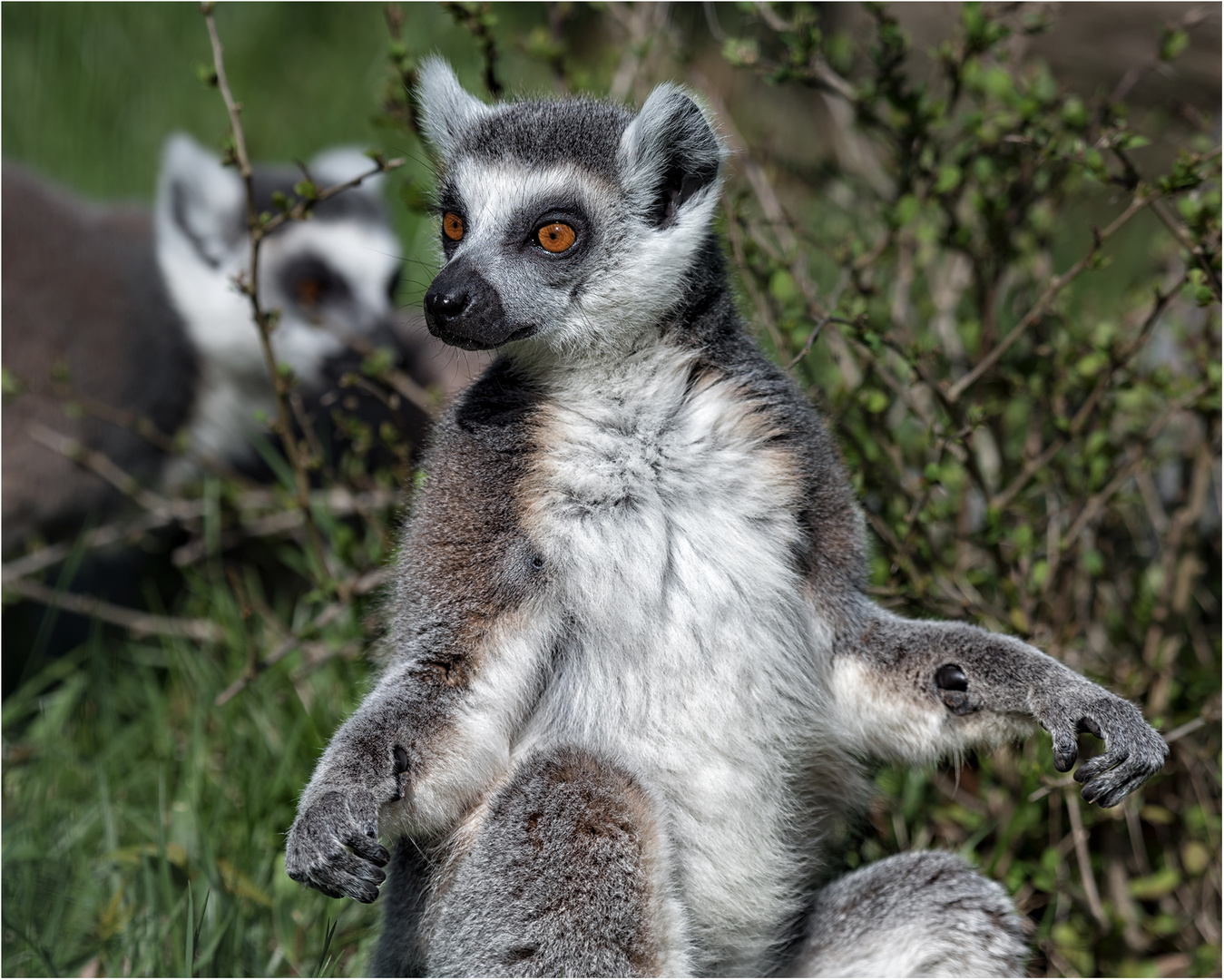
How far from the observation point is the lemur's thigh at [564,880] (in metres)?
Answer: 2.17

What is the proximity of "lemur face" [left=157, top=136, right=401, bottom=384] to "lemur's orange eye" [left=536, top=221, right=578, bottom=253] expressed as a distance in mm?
3128

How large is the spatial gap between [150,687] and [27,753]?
45 cm

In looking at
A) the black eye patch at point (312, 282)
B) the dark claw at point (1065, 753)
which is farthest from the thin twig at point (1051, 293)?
the black eye patch at point (312, 282)

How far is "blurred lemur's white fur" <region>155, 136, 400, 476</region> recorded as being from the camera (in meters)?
5.44

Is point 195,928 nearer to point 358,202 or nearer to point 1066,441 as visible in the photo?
point 1066,441

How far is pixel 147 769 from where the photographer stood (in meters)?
3.77

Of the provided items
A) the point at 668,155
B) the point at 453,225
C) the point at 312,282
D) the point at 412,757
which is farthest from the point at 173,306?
the point at 412,757

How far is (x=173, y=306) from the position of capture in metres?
5.47

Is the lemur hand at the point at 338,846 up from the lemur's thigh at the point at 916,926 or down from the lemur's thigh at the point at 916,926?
up

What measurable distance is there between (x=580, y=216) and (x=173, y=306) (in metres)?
3.68

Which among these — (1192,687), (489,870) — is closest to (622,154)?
(489,870)

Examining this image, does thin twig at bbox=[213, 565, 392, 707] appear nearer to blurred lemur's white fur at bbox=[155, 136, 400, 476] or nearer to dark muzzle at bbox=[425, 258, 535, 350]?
dark muzzle at bbox=[425, 258, 535, 350]

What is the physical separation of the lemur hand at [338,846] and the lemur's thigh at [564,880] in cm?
29

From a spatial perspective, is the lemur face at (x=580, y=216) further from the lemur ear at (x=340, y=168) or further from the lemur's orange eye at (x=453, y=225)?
the lemur ear at (x=340, y=168)
